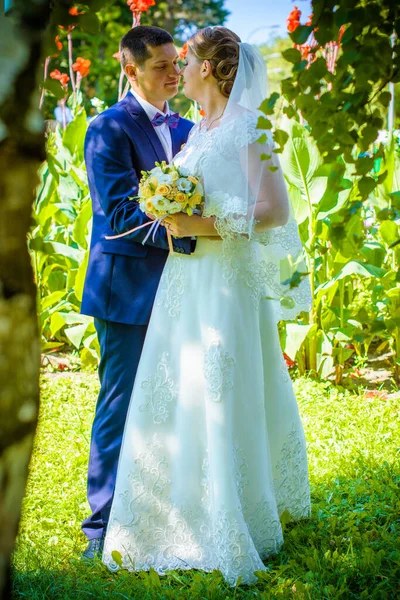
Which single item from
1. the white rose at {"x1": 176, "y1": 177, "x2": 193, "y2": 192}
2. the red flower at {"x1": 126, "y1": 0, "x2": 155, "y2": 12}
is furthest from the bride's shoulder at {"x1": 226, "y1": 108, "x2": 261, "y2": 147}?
the red flower at {"x1": 126, "y1": 0, "x2": 155, "y2": 12}

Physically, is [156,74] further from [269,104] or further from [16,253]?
[16,253]

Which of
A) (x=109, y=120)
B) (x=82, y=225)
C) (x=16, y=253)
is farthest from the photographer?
(x=82, y=225)

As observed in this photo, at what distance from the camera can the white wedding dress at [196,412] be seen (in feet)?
8.80

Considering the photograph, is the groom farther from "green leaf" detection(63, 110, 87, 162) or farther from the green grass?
"green leaf" detection(63, 110, 87, 162)

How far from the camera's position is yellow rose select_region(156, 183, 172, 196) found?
2.55 meters

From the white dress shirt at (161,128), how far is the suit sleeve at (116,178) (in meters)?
0.18

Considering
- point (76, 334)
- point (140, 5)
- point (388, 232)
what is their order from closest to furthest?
1. point (388, 232)
2. point (140, 5)
3. point (76, 334)

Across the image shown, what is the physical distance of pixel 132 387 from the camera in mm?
2945

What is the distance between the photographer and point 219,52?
2.69 metres

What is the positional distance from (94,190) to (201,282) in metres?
0.62

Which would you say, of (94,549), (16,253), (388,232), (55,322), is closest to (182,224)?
(94,549)

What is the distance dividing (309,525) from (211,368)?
32.3 inches

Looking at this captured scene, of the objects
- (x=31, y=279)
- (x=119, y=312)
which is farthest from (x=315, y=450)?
(x=31, y=279)

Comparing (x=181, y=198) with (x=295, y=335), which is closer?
(x=181, y=198)
